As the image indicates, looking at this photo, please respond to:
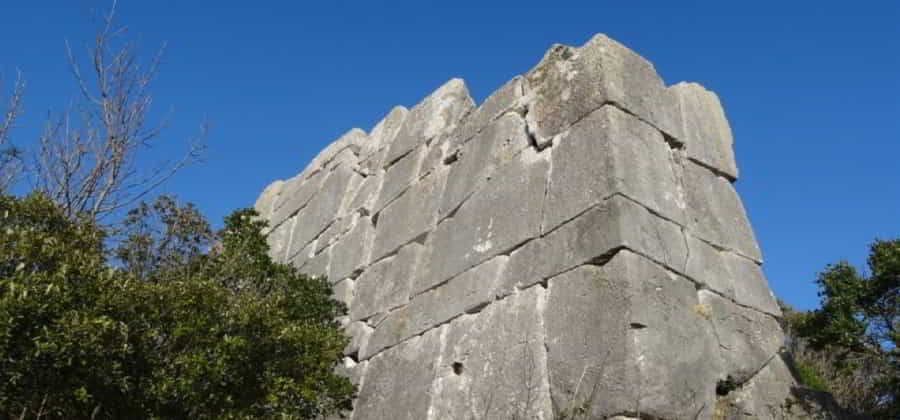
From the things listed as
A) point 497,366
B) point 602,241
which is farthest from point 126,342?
point 602,241

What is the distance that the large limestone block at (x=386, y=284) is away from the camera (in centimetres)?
630

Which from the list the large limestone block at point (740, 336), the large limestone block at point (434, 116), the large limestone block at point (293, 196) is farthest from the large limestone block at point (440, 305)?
the large limestone block at point (293, 196)

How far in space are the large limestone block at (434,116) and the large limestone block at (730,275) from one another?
8.88ft

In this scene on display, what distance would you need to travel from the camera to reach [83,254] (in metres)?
4.32

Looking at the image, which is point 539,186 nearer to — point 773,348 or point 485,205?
point 485,205

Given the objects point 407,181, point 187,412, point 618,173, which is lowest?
point 187,412

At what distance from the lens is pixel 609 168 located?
15.7 ft

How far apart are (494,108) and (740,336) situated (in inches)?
103

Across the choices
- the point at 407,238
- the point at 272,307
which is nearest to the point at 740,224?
the point at 407,238

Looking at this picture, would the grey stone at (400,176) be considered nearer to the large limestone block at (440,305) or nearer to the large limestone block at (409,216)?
the large limestone block at (409,216)

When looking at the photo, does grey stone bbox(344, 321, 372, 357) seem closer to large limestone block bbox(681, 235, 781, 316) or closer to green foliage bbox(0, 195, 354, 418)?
green foliage bbox(0, 195, 354, 418)

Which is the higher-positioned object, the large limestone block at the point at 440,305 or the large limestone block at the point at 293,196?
the large limestone block at the point at 293,196

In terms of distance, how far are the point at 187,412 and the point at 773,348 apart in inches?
135

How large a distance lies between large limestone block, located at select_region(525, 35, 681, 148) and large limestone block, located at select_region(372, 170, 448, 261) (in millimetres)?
1177
